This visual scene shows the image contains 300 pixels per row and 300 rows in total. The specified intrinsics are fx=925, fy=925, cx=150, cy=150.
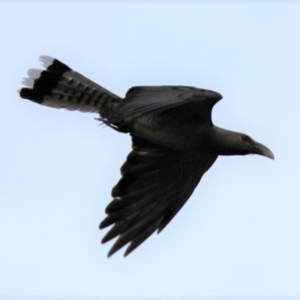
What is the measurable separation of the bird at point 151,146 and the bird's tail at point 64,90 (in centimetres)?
1

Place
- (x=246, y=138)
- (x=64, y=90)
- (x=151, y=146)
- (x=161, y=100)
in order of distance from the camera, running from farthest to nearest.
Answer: (x=64, y=90)
(x=151, y=146)
(x=246, y=138)
(x=161, y=100)

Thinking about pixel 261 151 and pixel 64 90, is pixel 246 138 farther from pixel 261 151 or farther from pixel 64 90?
pixel 64 90

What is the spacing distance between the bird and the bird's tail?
0.01m

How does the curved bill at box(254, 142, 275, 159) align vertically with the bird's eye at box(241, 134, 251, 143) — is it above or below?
below

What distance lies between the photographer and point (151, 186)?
519 inches

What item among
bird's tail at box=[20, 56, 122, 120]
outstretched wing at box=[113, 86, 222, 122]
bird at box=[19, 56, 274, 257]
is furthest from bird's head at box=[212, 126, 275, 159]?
bird's tail at box=[20, 56, 122, 120]

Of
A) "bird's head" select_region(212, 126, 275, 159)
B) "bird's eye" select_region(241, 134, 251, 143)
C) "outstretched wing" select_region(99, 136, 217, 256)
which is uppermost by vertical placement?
"bird's eye" select_region(241, 134, 251, 143)

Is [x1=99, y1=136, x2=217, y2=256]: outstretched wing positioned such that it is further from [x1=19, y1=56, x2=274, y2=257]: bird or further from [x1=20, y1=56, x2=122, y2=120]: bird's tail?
[x1=20, y1=56, x2=122, y2=120]: bird's tail

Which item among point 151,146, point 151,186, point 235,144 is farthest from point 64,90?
point 235,144

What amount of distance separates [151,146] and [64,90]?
1.64m

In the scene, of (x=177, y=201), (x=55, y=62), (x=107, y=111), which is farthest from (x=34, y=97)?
(x=177, y=201)

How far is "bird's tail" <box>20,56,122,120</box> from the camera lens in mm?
13125

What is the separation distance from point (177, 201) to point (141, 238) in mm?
842

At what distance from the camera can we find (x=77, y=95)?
1352 cm
